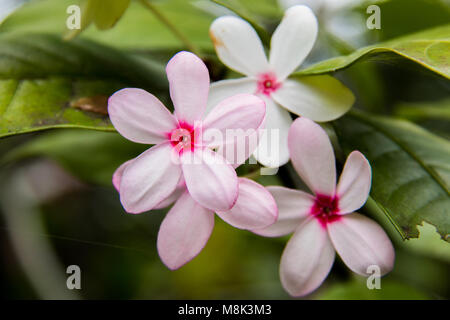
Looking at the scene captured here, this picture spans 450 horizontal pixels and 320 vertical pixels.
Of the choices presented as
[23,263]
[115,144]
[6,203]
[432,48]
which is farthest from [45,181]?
[432,48]

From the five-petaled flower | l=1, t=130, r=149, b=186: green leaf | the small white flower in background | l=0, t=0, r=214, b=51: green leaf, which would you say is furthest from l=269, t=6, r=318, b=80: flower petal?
l=1, t=130, r=149, b=186: green leaf

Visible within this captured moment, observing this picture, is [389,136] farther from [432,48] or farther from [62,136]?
[62,136]

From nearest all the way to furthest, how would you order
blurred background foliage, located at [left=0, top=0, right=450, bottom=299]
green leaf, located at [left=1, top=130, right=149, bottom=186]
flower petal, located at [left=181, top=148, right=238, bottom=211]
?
flower petal, located at [left=181, top=148, right=238, bottom=211] < blurred background foliage, located at [left=0, top=0, right=450, bottom=299] < green leaf, located at [left=1, top=130, right=149, bottom=186]

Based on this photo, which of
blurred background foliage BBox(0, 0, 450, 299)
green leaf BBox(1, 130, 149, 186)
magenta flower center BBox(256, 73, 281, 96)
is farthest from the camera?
green leaf BBox(1, 130, 149, 186)

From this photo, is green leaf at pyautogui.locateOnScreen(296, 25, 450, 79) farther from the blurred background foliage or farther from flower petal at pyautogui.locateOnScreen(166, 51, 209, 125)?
flower petal at pyautogui.locateOnScreen(166, 51, 209, 125)

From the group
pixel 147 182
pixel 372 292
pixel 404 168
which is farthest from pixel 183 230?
pixel 372 292

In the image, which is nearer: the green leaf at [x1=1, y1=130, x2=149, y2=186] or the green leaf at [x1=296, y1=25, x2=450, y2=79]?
the green leaf at [x1=296, y1=25, x2=450, y2=79]

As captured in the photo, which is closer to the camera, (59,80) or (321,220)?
(321,220)

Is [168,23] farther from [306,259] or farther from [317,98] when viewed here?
[306,259]
